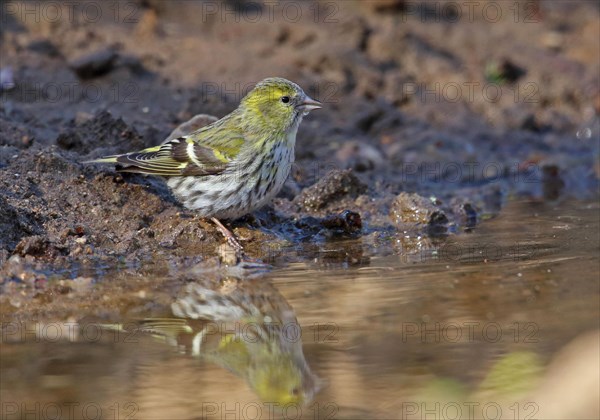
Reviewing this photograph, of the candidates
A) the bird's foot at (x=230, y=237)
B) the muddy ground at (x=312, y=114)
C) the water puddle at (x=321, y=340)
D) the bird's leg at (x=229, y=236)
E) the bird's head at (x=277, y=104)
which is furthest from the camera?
the bird's head at (x=277, y=104)

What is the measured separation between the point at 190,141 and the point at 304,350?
282 cm

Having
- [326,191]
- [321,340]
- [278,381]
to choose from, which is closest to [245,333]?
[321,340]

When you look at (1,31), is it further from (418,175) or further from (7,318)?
(7,318)

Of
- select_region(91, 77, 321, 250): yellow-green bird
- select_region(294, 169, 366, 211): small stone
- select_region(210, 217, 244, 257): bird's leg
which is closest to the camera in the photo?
select_region(210, 217, 244, 257): bird's leg

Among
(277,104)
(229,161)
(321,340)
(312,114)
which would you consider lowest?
(321,340)

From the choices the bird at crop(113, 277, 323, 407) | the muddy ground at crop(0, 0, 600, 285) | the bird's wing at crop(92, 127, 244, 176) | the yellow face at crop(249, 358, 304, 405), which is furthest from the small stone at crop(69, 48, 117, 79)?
the yellow face at crop(249, 358, 304, 405)

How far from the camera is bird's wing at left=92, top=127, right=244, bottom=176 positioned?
710 centimetres

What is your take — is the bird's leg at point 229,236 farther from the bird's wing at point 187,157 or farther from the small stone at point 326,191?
the small stone at point 326,191

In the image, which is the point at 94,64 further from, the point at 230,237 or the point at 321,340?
the point at 321,340

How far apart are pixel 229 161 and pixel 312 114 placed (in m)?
3.17

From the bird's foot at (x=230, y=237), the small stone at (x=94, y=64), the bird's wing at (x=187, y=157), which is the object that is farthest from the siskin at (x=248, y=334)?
the small stone at (x=94, y=64)

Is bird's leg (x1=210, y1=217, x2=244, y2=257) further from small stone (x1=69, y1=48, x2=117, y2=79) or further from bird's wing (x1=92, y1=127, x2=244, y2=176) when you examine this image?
small stone (x1=69, y1=48, x2=117, y2=79)

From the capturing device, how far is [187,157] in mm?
7234

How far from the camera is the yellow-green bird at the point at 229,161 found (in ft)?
23.1
